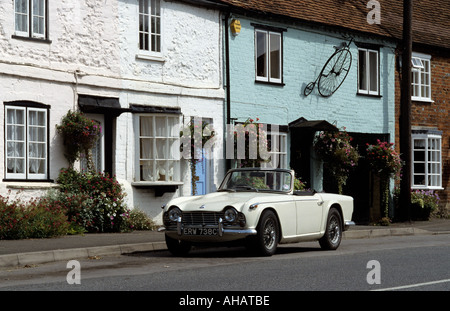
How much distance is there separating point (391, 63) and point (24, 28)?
13.4 metres

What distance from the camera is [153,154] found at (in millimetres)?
19141

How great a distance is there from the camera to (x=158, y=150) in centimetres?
1936

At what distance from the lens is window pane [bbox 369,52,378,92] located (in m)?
25.4

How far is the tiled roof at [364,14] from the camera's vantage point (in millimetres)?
22469

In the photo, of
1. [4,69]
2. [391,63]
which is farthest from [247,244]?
[391,63]

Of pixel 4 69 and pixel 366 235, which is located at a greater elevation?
pixel 4 69

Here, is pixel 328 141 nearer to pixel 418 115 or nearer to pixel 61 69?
pixel 418 115

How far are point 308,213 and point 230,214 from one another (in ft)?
6.06

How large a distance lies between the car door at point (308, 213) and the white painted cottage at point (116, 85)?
6156mm

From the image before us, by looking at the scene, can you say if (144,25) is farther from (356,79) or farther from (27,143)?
(356,79)

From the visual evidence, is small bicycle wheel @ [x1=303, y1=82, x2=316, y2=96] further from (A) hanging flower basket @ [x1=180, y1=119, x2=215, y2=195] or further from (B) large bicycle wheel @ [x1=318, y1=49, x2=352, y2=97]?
(A) hanging flower basket @ [x1=180, y1=119, x2=215, y2=195]

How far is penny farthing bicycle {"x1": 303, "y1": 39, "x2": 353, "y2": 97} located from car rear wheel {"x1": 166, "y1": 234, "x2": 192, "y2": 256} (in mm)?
11052

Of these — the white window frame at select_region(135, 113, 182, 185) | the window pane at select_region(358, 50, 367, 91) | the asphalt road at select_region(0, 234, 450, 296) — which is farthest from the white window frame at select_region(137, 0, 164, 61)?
the window pane at select_region(358, 50, 367, 91)
